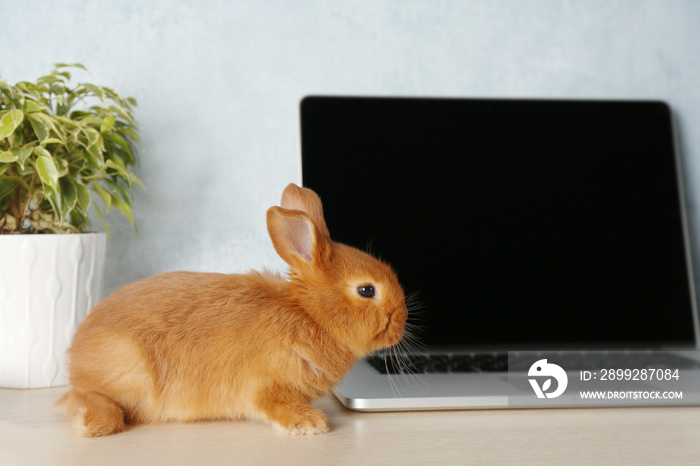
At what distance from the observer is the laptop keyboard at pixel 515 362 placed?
98 cm

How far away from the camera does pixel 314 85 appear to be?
1.13m

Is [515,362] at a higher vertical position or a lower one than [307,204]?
lower

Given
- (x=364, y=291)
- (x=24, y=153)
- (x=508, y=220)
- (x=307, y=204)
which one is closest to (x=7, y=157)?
(x=24, y=153)

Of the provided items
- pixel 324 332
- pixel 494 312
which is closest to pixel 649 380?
pixel 494 312

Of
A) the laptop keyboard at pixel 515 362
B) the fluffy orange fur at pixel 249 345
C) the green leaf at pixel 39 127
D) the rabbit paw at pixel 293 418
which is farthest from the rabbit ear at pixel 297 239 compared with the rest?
the green leaf at pixel 39 127

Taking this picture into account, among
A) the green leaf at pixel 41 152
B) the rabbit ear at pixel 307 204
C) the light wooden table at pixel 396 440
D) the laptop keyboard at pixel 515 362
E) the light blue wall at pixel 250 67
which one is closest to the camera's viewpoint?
the light wooden table at pixel 396 440

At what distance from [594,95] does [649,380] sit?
61 centimetres

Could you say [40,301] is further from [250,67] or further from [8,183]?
[250,67]

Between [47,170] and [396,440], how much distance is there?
1.96ft

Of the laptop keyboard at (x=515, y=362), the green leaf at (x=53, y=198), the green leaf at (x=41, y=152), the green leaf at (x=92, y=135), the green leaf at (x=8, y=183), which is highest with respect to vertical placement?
the green leaf at (x=92, y=135)

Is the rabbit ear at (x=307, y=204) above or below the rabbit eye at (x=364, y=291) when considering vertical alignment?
above

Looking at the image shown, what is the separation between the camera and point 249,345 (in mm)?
682

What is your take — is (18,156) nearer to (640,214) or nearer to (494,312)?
(494,312)

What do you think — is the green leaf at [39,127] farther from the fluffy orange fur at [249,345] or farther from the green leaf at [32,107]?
the fluffy orange fur at [249,345]
